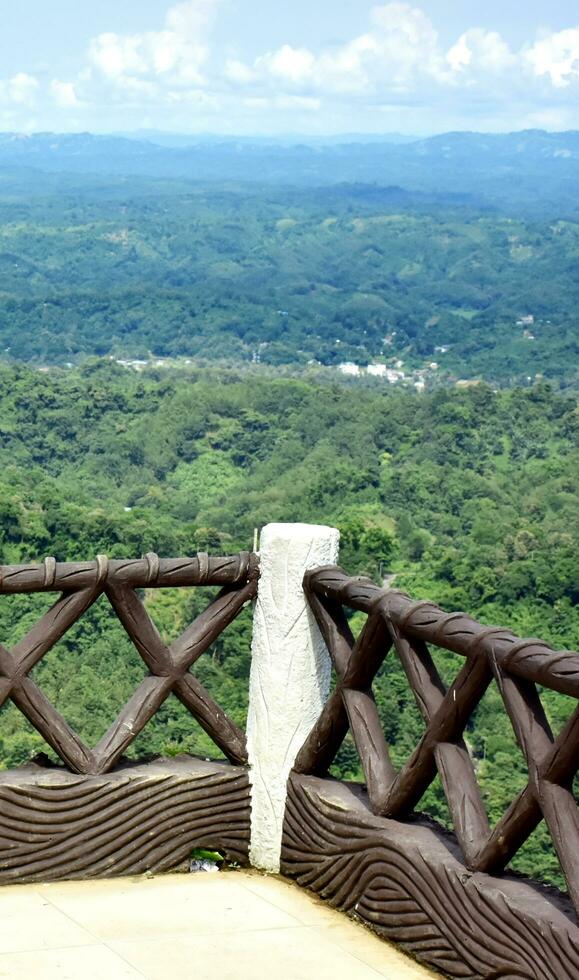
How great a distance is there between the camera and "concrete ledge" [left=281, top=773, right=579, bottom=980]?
2727 millimetres

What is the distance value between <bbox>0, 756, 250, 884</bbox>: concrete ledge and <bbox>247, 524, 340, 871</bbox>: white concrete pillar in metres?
0.07

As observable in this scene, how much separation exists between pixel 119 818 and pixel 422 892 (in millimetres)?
820

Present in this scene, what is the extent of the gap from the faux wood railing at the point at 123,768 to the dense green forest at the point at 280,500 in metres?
0.32

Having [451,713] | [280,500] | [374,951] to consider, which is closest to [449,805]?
[451,713]

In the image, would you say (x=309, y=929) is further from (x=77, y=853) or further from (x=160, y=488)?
(x=160, y=488)

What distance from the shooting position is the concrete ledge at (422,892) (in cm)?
273

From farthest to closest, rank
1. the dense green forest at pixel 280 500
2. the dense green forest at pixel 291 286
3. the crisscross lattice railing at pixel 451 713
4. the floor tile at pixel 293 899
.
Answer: the dense green forest at pixel 291 286, the dense green forest at pixel 280 500, the floor tile at pixel 293 899, the crisscross lattice railing at pixel 451 713

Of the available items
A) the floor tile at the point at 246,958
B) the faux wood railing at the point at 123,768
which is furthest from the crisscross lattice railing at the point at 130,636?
the floor tile at the point at 246,958

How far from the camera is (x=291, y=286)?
150 meters

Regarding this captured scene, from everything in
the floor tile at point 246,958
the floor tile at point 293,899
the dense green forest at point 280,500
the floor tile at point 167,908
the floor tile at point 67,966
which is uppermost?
the floor tile at point 67,966

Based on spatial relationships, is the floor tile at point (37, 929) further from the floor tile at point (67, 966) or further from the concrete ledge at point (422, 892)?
the concrete ledge at point (422, 892)

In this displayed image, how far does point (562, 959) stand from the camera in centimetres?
263

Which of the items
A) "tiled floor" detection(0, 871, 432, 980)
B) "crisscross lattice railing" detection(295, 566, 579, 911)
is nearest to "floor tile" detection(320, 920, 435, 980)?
"tiled floor" detection(0, 871, 432, 980)

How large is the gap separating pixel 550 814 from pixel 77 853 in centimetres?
126
